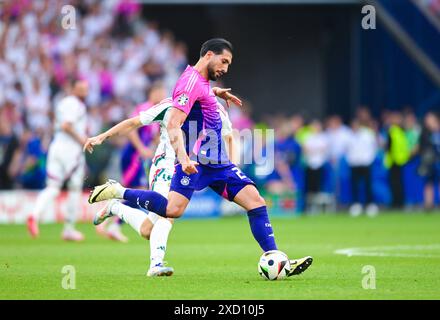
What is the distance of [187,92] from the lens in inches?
401

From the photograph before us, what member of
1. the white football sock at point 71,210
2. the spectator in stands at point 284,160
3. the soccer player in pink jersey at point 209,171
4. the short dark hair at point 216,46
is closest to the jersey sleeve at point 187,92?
the soccer player in pink jersey at point 209,171

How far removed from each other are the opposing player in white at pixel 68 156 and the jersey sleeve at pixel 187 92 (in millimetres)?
7051

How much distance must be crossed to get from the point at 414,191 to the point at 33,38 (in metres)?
10.9

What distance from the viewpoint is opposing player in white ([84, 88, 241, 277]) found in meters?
10.6

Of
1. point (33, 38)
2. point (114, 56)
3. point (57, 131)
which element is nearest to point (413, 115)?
point (114, 56)

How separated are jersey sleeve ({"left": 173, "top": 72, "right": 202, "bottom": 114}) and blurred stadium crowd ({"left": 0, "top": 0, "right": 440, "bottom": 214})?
14.4 meters

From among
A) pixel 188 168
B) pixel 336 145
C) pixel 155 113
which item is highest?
pixel 336 145

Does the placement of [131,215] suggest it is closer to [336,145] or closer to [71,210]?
[71,210]

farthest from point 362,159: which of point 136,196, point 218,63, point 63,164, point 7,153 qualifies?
point 218,63

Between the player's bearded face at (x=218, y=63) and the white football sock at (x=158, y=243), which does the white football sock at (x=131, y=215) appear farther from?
the player's bearded face at (x=218, y=63)

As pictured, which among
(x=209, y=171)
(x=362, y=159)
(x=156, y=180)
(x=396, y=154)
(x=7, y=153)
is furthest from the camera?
A: (x=396, y=154)

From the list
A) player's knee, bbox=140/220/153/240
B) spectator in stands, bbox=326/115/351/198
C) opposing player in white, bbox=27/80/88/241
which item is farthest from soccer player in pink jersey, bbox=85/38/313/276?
spectator in stands, bbox=326/115/351/198

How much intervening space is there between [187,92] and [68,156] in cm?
772
